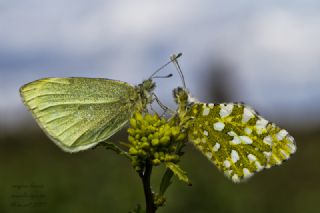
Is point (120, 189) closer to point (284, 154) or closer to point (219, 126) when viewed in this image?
point (219, 126)

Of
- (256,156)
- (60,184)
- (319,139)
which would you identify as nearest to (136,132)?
(256,156)

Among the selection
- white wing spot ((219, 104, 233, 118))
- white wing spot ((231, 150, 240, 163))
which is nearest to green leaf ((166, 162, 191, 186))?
white wing spot ((231, 150, 240, 163))

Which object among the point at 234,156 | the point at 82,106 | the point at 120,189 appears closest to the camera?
the point at 234,156

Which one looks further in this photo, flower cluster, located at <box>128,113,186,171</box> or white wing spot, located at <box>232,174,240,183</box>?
white wing spot, located at <box>232,174,240,183</box>

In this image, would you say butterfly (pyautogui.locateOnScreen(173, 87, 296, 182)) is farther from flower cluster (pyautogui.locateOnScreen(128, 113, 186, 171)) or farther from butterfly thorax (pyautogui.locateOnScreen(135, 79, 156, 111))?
butterfly thorax (pyautogui.locateOnScreen(135, 79, 156, 111))

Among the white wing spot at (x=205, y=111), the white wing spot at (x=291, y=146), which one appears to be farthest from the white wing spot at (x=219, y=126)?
the white wing spot at (x=291, y=146)

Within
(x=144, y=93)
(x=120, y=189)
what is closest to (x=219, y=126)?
(x=144, y=93)

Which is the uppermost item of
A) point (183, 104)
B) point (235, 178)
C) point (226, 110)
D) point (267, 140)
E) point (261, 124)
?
point (183, 104)
